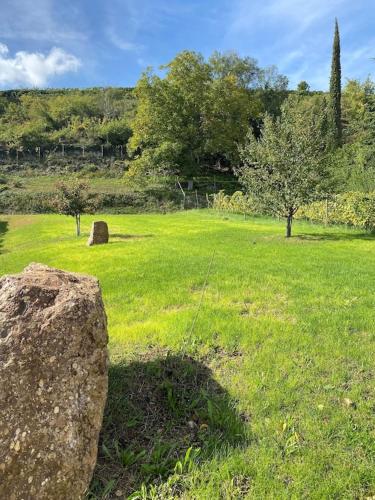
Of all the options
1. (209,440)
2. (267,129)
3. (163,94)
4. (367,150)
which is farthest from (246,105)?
(209,440)

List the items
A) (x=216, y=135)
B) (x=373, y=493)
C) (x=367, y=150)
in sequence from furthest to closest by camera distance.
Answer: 1. (x=216, y=135)
2. (x=367, y=150)
3. (x=373, y=493)

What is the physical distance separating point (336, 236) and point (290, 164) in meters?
3.98

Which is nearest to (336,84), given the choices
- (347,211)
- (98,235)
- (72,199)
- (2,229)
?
(347,211)

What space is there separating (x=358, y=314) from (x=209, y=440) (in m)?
3.90

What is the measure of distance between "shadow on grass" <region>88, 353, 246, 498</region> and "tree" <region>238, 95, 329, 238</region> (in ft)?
40.8

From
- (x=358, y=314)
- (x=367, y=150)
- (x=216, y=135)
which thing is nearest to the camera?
(x=358, y=314)

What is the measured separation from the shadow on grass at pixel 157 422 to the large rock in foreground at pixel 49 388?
50cm

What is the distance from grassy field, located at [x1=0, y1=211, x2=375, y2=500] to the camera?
11.5ft

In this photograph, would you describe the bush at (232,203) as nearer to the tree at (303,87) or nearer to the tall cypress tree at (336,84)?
the tall cypress tree at (336,84)

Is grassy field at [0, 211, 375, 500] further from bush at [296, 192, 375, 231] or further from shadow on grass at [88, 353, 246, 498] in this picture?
bush at [296, 192, 375, 231]

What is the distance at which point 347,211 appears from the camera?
21703 mm

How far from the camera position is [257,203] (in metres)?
17.2

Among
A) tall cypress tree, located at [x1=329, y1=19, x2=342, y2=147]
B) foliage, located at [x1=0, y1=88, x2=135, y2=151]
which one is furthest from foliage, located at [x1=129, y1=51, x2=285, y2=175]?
foliage, located at [x1=0, y1=88, x2=135, y2=151]

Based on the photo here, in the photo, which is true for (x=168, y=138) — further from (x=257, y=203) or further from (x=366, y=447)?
(x=366, y=447)
